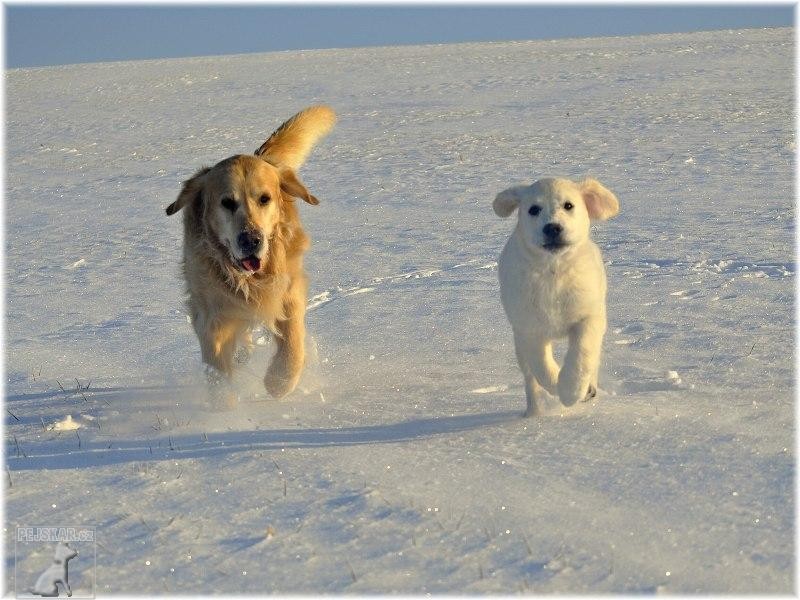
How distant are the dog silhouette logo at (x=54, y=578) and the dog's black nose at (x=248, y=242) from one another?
2338 millimetres

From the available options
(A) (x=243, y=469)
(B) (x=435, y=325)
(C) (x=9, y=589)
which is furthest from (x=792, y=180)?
(C) (x=9, y=589)

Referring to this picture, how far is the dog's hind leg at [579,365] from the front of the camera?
4.30 m

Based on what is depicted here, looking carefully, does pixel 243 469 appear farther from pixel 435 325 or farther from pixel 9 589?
pixel 435 325

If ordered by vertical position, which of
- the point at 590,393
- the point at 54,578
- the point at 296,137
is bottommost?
the point at 590,393

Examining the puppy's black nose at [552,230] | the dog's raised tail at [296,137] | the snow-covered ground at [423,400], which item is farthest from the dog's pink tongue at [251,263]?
the puppy's black nose at [552,230]

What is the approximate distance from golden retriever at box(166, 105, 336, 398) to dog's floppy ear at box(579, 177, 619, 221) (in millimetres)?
1615

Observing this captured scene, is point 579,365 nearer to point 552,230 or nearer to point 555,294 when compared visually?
point 555,294

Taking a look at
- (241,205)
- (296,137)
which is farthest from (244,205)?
(296,137)

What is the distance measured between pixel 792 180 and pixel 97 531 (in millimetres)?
9917

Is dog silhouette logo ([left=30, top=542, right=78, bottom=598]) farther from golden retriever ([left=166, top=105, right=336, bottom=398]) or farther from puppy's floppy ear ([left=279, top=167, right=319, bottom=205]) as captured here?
puppy's floppy ear ([left=279, top=167, right=319, bottom=205])

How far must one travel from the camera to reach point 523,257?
4.57 meters

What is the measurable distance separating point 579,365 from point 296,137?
9.55 ft

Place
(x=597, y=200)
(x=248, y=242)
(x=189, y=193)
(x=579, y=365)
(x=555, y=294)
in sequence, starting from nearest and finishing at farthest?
(x=579, y=365) < (x=555, y=294) < (x=597, y=200) < (x=248, y=242) < (x=189, y=193)

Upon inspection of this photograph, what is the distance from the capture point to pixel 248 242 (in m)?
5.22
